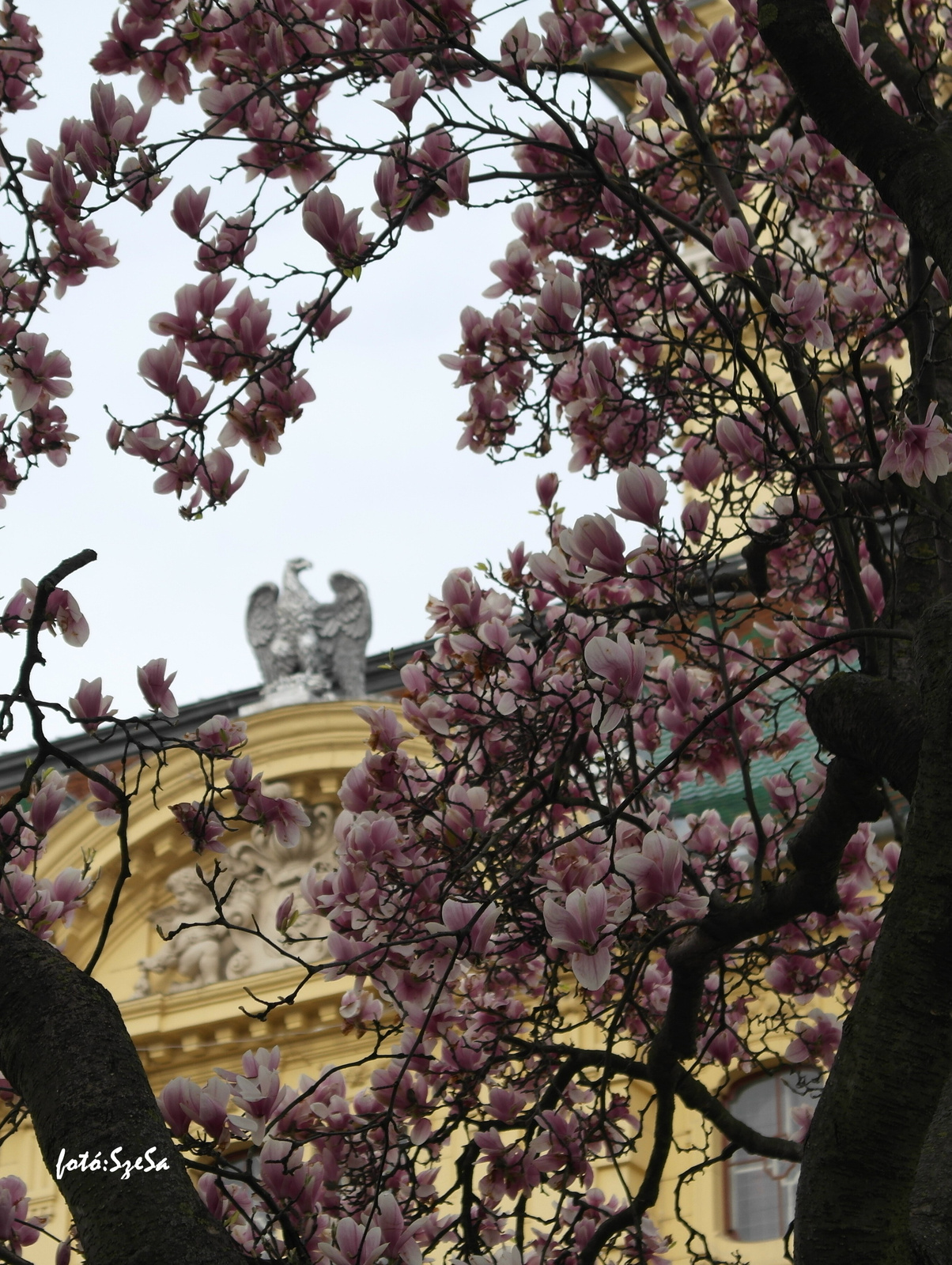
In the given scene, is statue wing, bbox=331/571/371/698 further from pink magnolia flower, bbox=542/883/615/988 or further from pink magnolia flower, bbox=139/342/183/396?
pink magnolia flower, bbox=542/883/615/988

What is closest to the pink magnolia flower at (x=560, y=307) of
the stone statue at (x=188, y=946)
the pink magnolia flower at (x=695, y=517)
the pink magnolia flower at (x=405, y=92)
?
the pink magnolia flower at (x=695, y=517)

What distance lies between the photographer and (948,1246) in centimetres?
265

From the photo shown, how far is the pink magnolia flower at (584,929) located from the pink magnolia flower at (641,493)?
3.25 ft

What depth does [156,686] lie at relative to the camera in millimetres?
4285

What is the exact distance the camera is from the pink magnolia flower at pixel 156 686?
427 centimetres

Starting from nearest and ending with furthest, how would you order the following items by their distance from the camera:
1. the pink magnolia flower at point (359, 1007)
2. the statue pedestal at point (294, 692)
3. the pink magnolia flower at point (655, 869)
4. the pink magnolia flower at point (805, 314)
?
1. the pink magnolia flower at point (655, 869)
2. the pink magnolia flower at point (805, 314)
3. the pink magnolia flower at point (359, 1007)
4. the statue pedestal at point (294, 692)

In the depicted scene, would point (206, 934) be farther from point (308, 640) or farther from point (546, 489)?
point (546, 489)

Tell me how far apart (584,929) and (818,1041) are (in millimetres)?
2929

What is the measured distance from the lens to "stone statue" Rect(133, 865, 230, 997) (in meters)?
12.9

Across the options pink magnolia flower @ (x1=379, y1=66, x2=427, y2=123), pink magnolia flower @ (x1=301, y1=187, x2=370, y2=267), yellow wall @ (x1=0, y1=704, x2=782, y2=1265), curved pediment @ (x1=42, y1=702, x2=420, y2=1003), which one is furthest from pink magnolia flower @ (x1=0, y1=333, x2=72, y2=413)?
curved pediment @ (x1=42, y1=702, x2=420, y2=1003)

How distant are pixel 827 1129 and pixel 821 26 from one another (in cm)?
249

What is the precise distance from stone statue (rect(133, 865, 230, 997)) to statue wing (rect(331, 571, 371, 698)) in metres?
2.19

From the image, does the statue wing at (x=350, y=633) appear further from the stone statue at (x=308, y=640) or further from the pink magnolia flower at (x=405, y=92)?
the pink magnolia flower at (x=405, y=92)

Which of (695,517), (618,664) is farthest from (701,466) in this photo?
(618,664)
